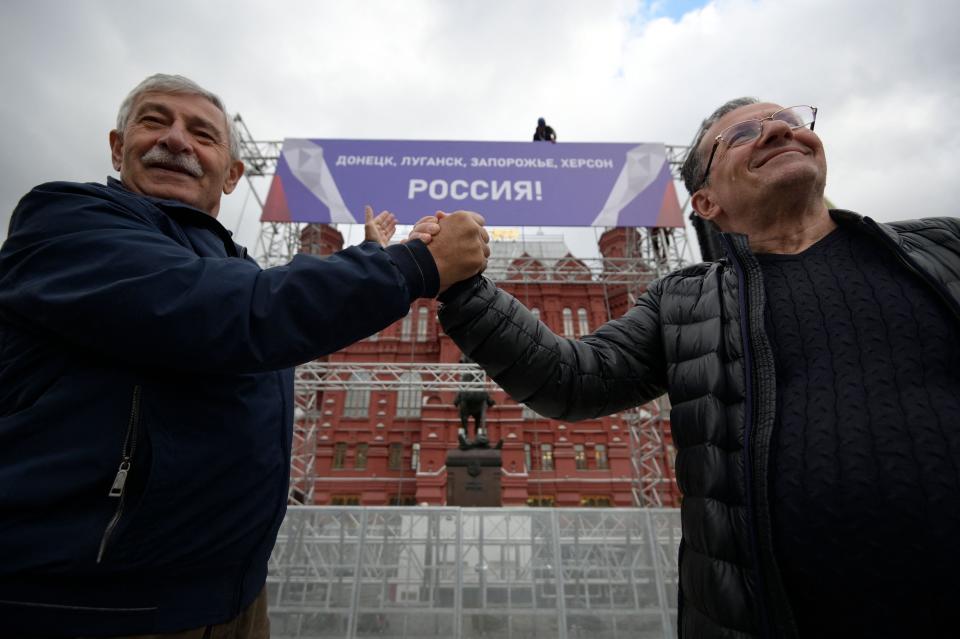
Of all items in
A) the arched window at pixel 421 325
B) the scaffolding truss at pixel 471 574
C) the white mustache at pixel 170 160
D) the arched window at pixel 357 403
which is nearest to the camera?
the white mustache at pixel 170 160

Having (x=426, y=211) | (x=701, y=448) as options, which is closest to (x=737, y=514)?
(x=701, y=448)

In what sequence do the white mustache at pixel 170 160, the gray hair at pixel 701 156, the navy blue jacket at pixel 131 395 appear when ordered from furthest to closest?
the gray hair at pixel 701 156
the white mustache at pixel 170 160
the navy blue jacket at pixel 131 395

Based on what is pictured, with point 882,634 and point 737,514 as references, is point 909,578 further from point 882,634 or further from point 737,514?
point 737,514

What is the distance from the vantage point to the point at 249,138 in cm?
911

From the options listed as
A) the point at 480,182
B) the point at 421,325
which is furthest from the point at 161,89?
the point at 421,325

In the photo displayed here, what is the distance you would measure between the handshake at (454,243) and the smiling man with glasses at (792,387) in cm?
7

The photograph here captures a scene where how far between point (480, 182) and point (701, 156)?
21.2ft

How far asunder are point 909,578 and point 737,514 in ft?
0.85

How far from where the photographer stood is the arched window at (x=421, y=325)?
20.3m

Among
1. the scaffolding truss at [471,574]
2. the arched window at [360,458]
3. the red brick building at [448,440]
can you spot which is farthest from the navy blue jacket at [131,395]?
the arched window at [360,458]

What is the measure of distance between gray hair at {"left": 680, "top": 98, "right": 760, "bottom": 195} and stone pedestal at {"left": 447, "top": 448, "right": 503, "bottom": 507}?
848cm

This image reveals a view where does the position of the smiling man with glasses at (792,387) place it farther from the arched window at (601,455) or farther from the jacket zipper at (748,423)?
the arched window at (601,455)

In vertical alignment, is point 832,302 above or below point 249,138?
below

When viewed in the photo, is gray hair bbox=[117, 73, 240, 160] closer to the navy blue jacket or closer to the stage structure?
the navy blue jacket
